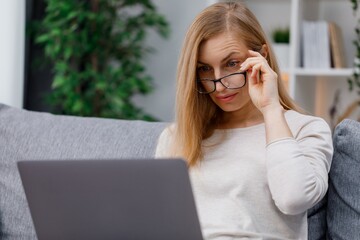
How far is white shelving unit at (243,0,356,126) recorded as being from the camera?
143 inches

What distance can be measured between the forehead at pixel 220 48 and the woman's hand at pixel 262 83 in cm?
4

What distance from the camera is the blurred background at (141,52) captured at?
3680 mm

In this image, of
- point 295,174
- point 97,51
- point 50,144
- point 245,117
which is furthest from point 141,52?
point 295,174

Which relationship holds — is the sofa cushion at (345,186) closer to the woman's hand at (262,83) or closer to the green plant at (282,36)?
the woman's hand at (262,83)

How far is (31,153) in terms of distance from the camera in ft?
7.23

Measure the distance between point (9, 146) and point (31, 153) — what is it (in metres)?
0.08

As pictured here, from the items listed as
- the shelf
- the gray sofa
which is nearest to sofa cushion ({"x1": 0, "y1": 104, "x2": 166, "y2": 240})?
the gray sofa

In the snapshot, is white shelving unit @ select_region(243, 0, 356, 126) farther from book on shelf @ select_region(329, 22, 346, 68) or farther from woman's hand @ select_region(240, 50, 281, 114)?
woman's hand @ select_region(240, 50, 281, 114)

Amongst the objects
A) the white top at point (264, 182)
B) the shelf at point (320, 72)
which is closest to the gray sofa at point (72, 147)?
the white top at point (264, 182)

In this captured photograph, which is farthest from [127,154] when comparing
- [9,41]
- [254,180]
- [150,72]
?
[150,72]

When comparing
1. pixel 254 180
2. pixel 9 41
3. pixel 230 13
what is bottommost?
pixel 9 41

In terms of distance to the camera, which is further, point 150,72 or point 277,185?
point 150,72

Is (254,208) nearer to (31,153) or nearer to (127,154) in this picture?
(127,154)

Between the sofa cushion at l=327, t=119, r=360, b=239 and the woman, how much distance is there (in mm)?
108
